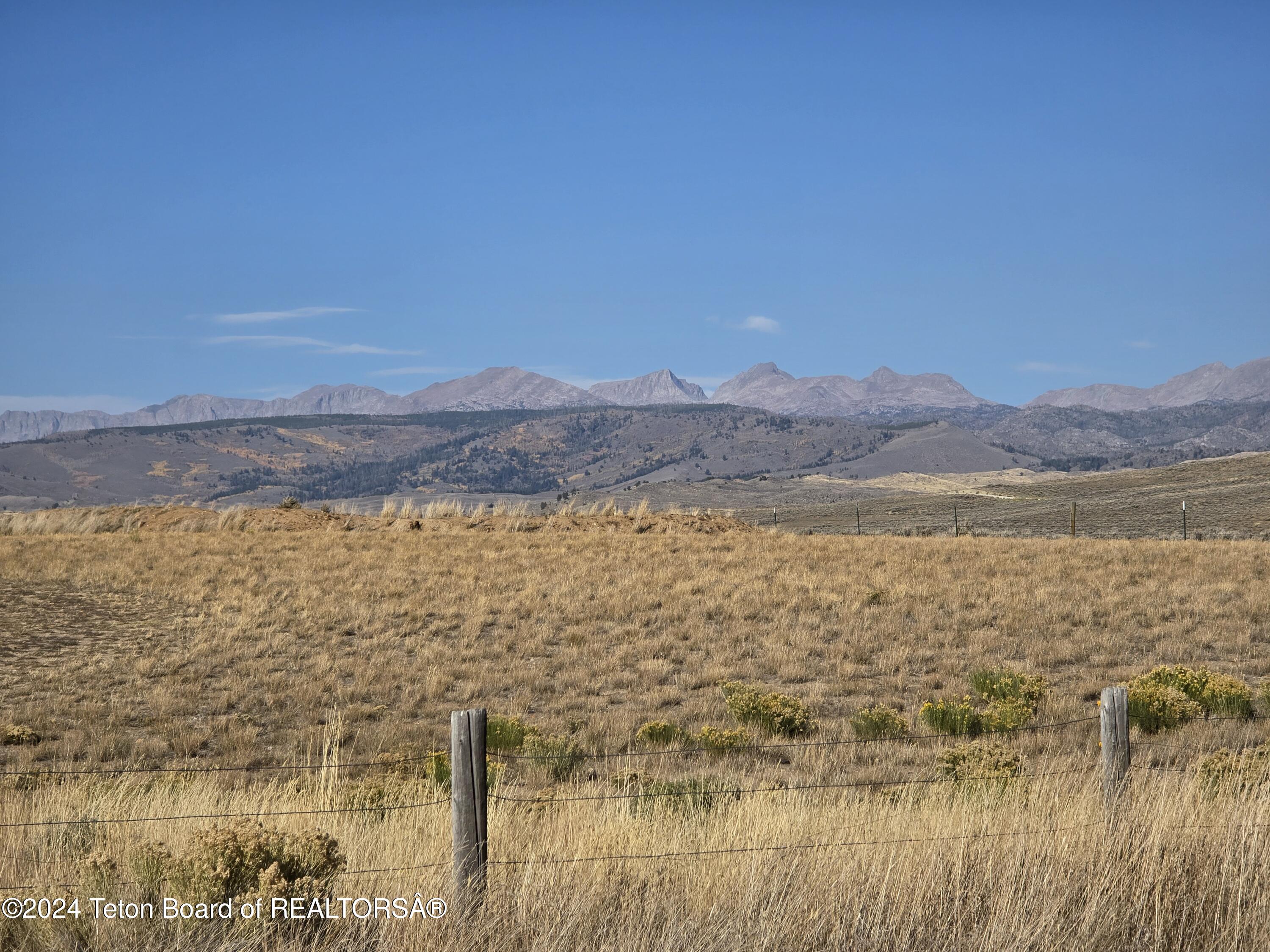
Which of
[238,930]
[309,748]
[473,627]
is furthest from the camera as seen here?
[473,627]

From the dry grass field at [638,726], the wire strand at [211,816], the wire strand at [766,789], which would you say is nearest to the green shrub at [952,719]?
the dry grass field at [638,726]

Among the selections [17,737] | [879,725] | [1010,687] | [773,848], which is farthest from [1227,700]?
[17,737]

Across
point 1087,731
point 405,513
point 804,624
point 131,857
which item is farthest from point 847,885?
point 405,513

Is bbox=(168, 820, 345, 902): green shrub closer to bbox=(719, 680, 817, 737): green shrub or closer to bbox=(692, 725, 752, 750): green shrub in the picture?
bbox=(692, 725, 752, 750): green shrub

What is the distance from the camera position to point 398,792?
7.40 m

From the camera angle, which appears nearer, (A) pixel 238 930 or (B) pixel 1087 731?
(A) pixel 238 930

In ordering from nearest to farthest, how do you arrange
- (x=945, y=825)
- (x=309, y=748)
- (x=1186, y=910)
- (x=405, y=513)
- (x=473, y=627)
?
1. (x=1186, y=910)
2. (x=945, y=825)
3. (x=309, y=748)
4. (x=473, y=627)
5. (x=405, y=513)

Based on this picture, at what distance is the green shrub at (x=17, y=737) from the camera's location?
32.6 ft

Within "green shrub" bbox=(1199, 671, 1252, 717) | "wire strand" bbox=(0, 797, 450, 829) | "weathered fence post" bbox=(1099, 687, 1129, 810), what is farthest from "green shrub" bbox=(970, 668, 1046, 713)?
"wire strand" bbox=(0, 797, 450, 829)

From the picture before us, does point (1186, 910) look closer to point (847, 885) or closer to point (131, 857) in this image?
point (847, 885)

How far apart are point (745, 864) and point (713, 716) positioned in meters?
6.22

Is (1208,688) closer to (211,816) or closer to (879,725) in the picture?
(879,725)

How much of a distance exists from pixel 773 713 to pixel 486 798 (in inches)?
243

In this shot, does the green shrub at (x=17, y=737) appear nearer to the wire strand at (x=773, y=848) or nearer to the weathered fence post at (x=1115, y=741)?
the wire strand at (x=773, y=848)
